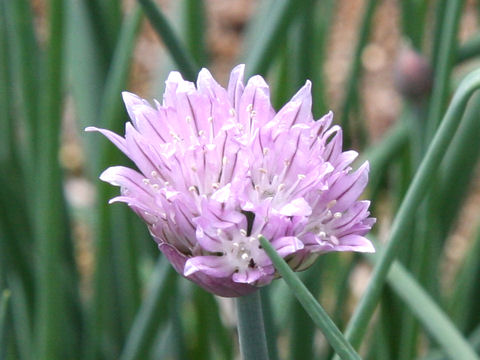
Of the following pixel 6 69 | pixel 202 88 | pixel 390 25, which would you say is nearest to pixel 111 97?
pixel 6 69

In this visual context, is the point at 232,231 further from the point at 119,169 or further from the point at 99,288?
the point at 99,288

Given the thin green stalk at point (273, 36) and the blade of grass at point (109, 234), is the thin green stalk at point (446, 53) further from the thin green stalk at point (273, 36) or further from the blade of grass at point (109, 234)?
the blade of grass at point (109, 234)

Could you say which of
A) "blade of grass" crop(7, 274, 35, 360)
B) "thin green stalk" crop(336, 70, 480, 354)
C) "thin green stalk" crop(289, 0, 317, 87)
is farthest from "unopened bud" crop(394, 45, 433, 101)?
"blade of grass" crop(7, 274, 35, 360)

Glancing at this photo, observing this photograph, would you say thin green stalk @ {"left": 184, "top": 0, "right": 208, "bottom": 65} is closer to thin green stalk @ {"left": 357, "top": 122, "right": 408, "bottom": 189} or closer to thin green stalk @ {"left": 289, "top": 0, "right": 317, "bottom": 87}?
thin green stalk @ {"left": 289, "top": 0, "right": 317, "bottom": 87}

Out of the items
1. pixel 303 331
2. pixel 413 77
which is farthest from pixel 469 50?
pixel 303 331

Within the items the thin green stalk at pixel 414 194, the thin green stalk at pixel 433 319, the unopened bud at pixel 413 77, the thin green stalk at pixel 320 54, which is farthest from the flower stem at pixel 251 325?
the thin green stalk at pixel 320 54
